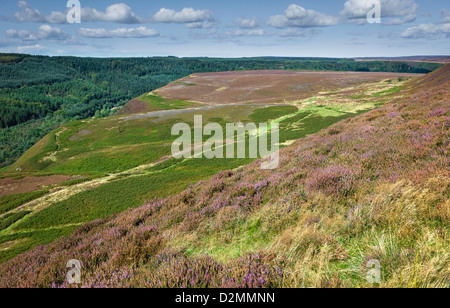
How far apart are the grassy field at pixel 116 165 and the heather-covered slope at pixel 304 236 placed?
4.31 feet

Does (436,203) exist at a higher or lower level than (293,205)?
higher

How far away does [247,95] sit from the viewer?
134 m

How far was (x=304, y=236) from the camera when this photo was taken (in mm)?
4641

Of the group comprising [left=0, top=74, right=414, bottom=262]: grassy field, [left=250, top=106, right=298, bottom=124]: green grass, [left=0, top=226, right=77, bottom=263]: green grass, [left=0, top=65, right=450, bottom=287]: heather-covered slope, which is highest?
[left=250, top=106, right=298, bottom=124]: green grass

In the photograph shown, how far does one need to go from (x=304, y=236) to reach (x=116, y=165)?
2301 inches

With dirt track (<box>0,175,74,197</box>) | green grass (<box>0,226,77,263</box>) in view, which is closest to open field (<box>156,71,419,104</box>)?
dirt track (<box>0,175,74,197</box>)

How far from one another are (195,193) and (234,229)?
6013mm

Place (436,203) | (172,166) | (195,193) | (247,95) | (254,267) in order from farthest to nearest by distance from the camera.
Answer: (247,95) < (172,166) < (195,193) < (436,203) < (254,267)

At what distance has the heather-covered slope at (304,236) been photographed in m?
3.71

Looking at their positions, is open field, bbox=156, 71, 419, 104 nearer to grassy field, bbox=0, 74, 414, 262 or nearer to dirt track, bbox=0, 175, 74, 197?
grassy field, bbox=0, 74, 414, 262

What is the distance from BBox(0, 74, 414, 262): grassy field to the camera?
2955 centimetres

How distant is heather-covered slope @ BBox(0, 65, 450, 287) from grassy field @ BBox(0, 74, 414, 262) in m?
1.31
